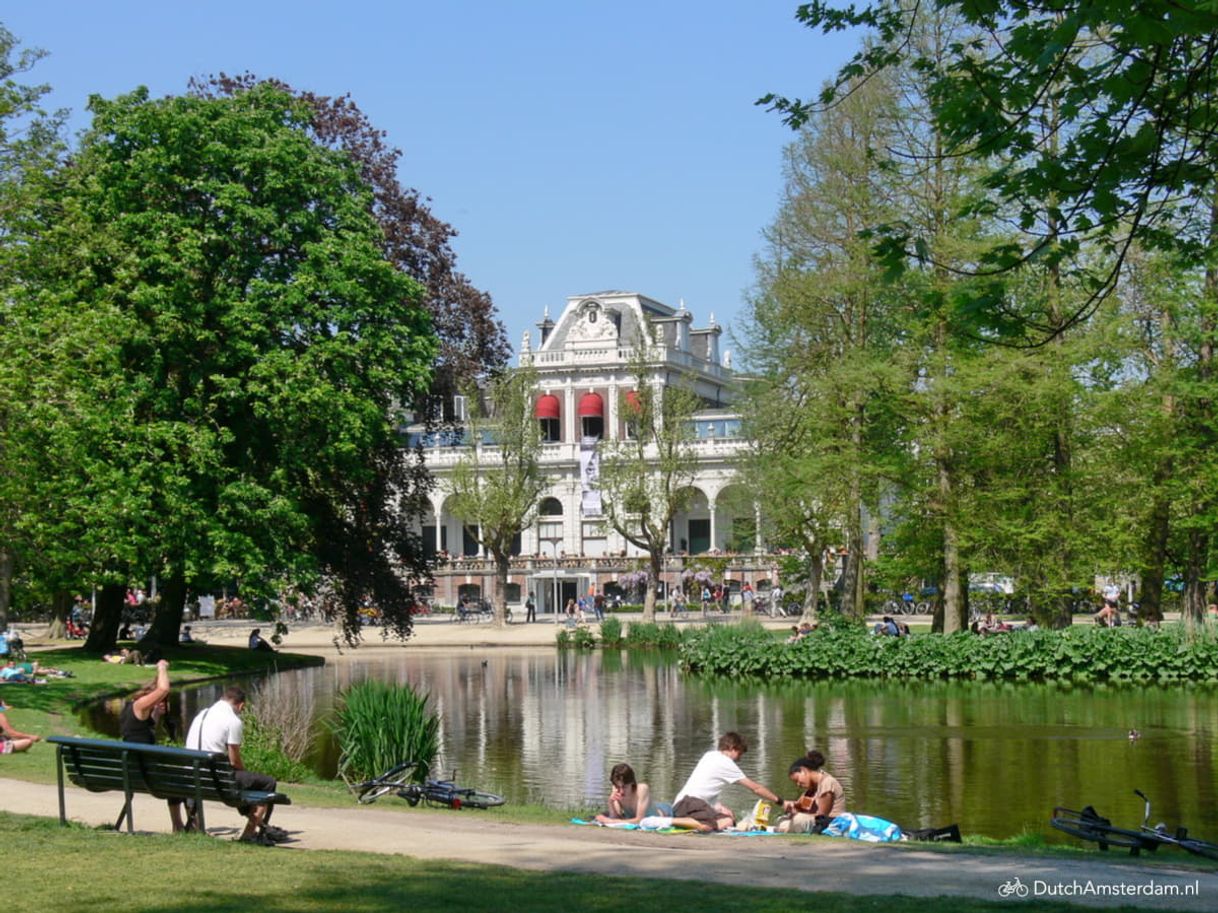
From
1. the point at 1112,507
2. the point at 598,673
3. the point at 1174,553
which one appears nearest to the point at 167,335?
the point at 598,673

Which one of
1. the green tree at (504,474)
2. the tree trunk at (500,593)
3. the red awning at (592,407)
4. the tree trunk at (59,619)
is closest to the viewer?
the tree trunk at (59,619)

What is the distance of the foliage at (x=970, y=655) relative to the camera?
32875 millimetres

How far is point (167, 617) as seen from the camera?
38.7 meters

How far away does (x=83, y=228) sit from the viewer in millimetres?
31703

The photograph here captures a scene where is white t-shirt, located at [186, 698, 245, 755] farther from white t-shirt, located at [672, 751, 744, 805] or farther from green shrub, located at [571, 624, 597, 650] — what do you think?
green shrub, located at [571, 624, 597, 650]

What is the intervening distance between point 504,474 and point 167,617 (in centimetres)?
3014

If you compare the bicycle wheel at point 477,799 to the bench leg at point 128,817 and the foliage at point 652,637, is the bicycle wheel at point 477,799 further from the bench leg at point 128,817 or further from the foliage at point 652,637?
the foliage at point 652,637

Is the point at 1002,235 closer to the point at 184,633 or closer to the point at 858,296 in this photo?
the point at 858,296

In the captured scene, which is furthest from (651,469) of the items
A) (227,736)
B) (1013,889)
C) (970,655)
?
(1013,889)

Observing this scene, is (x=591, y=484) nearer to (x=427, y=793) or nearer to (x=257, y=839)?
(x=427, y=793)

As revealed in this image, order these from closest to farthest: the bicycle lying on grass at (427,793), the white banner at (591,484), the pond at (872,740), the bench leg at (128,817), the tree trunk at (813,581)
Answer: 1. the bench leg at (128,817)
2. the bicycle lying on grass at (427,793)
3. the pond at (872,740)
4. the tree trunk at (813,581)
5. the white banner at (591,484)

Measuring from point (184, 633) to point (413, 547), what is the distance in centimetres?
1310

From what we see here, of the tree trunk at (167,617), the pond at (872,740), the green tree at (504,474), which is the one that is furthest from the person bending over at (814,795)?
the green tree at (504,474)

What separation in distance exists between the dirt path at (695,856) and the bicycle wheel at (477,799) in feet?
4.11
